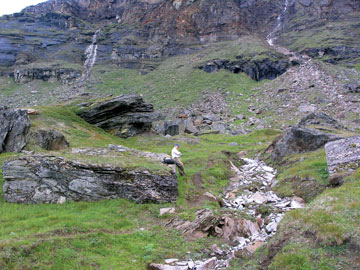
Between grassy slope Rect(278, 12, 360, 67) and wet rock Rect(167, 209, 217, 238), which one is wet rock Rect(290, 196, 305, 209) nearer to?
wet rock Rect(167, 209, 217, 238)

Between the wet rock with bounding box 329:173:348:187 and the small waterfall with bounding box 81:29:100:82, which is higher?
the small waterfall with bounding box 81:29:100:82

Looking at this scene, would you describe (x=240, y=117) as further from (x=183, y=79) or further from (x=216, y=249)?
(x=216, y=249)

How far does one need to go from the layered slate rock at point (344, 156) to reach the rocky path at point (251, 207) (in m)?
2.67

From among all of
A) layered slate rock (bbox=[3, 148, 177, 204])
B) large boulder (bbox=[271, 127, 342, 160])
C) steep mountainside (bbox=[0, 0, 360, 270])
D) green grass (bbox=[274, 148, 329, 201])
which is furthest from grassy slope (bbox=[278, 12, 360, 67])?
layered slate rock (bbox=[3, 148, 177, 204])

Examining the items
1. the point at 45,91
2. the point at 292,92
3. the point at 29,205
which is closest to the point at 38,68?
the point at 45,91

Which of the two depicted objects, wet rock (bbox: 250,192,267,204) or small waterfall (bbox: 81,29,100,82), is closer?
wet rock (bbox: 250,192,267,204)

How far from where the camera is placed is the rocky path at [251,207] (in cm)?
929

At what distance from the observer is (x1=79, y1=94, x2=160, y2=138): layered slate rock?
3741 cm

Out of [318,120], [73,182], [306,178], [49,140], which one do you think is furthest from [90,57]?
[306,178]

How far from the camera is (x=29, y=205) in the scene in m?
13.2

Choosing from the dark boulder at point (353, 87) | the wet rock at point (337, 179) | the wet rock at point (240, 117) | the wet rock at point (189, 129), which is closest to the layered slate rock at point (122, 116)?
the wet rock at point (189, 129)

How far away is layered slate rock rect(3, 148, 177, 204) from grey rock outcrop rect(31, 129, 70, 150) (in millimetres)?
7464

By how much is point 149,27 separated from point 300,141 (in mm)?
145569

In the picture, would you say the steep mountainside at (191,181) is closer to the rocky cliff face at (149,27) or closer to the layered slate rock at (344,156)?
the layered slate rock at (344,156)
